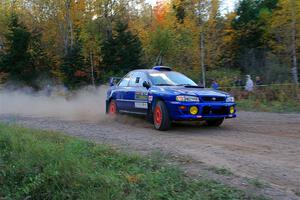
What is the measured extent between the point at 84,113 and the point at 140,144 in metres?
6.90

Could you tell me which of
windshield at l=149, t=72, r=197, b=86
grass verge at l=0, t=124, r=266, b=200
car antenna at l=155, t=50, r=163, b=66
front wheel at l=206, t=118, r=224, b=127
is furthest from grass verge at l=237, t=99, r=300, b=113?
car antenna at l=155, t=50, r=163, b=66

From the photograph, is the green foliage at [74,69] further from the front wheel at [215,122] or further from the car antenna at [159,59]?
the front wheel at [215,122]

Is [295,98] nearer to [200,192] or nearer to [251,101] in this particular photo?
[251,101]

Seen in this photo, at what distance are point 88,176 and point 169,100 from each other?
4.43 metres

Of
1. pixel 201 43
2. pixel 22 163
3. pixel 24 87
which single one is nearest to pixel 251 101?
pixel 201 43

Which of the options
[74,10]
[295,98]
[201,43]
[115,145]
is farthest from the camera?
[74,10]

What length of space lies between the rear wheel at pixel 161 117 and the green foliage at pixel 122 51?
26.3 meters

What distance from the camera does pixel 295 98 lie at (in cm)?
1770

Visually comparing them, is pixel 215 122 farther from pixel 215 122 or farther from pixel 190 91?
pixel 190 91

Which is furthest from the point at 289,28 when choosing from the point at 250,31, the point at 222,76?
the point at 250,31

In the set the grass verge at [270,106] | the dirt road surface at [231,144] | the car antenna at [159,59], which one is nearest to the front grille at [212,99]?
the dirt road surface at [231,144]

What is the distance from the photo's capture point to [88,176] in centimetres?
596

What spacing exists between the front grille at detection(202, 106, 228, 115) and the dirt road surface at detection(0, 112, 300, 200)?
1.47 ft

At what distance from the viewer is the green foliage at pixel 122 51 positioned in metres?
36.7
